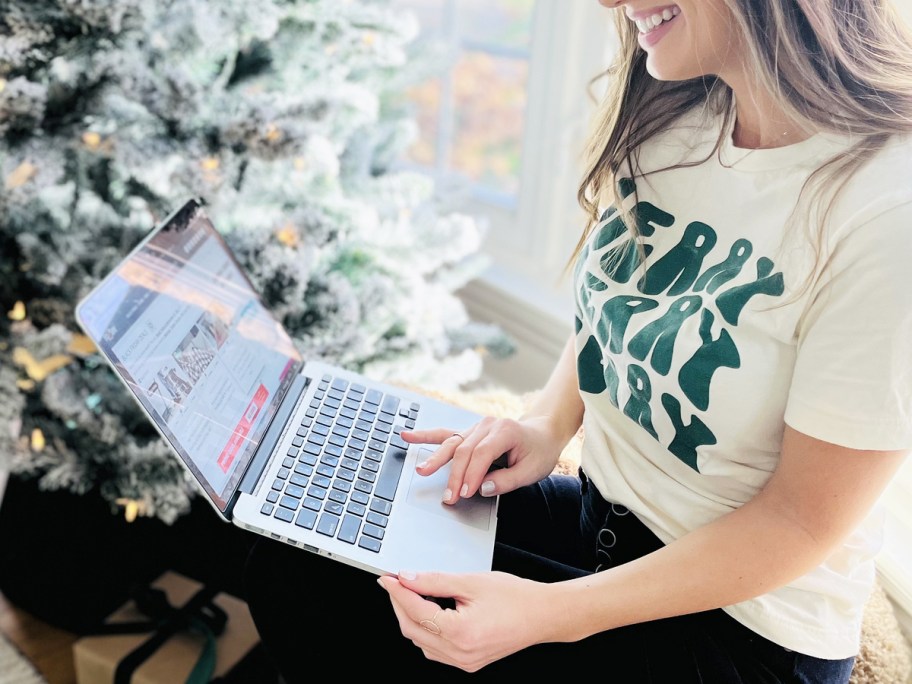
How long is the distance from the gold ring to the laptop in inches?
2.3

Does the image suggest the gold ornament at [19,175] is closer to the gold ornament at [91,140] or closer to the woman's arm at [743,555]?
the gold ornament at [91,140]

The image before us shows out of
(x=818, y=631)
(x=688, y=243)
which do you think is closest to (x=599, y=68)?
(x=688, y=243)

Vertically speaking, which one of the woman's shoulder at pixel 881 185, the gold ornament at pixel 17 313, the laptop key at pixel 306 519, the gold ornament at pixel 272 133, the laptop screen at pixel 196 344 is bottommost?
the gold ornament at pixel 17 313

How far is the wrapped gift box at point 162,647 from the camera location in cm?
112

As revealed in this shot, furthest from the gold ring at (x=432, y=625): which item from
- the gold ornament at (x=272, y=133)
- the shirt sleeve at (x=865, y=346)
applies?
the gold ornament at (x=272, y=133)

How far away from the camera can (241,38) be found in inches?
45.5

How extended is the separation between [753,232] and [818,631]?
344 mm

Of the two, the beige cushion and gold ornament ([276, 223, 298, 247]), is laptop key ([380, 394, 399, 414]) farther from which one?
gold ornament ([276, 223, 298, 247])

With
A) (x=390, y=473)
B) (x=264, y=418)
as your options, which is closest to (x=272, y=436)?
(x=264, y=418)

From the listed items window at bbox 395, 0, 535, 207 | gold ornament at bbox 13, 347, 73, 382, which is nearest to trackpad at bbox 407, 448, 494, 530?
gold ornament at bbox 13, 347, 73, 382

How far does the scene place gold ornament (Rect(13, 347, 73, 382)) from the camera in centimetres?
108

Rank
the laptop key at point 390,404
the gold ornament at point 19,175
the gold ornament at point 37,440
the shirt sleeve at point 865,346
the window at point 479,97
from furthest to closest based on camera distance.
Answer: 1. the window at point 479,97
2. the gold ornament at point 37,440
3. the gold ornament at point 19,175
4. the laptop key at point 390,404
5. the shirt sleeve at point 865,346

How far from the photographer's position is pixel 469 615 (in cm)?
62

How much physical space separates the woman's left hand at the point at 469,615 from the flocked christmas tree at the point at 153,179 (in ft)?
1.85
